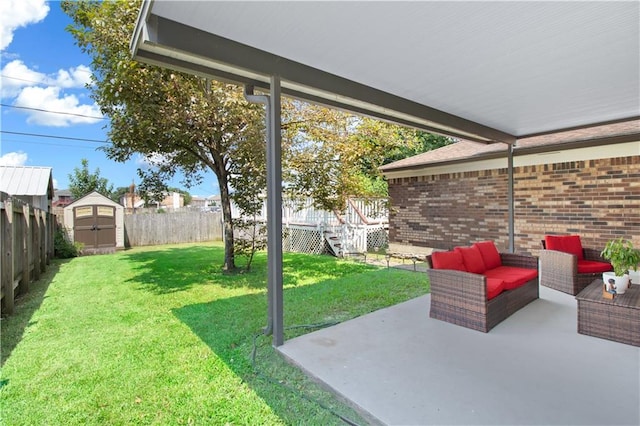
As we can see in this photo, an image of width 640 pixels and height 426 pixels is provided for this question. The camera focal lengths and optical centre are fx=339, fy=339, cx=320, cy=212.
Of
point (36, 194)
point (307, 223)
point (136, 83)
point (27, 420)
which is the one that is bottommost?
point (27, 420)

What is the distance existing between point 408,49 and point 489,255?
11.0ft

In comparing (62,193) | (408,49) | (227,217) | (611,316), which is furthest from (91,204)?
(62,193)

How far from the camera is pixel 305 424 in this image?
2412 millimetres

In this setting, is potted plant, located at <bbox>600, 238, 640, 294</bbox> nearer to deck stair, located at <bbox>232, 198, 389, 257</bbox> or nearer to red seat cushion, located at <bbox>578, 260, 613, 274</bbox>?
red seat cushion, located at <bbox>578, 260, 613, 274</bbox>

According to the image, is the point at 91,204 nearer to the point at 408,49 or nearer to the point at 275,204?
the point at 275,204

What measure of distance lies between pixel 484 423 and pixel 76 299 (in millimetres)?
6689

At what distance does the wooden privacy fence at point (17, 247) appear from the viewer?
190 inches

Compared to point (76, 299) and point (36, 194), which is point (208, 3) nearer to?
point (76, 299)

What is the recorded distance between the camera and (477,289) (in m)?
3.79

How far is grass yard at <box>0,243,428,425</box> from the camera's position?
2652 mm

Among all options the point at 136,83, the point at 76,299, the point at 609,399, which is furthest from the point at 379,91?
the point at 76,299

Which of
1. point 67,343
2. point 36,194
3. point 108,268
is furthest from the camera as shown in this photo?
point 36,194

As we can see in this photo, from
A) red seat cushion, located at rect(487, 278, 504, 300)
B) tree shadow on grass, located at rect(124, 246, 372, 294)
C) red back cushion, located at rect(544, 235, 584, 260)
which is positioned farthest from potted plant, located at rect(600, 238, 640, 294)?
tree shadow on grass, located at rect(124, 246, 372, 294)

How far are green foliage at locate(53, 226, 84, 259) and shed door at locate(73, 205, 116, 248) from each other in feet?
1.48
